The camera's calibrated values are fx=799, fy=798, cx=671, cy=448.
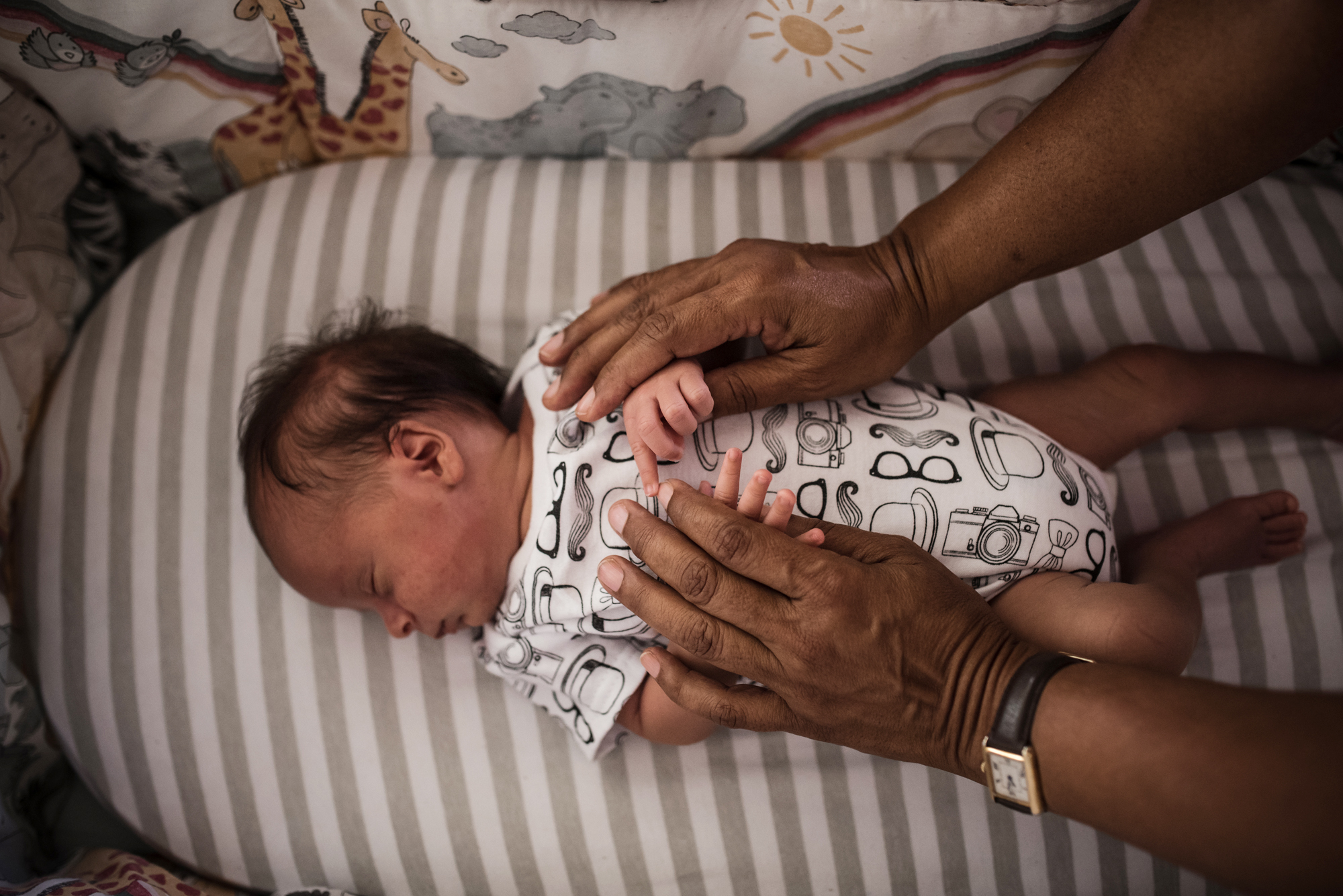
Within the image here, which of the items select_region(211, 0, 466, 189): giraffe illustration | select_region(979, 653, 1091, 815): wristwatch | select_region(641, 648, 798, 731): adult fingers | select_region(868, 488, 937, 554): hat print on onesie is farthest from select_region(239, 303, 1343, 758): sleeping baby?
select_region(211, 0, 466, 189): giraffe illustration

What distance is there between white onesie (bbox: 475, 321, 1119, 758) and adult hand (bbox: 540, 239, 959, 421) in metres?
0.06

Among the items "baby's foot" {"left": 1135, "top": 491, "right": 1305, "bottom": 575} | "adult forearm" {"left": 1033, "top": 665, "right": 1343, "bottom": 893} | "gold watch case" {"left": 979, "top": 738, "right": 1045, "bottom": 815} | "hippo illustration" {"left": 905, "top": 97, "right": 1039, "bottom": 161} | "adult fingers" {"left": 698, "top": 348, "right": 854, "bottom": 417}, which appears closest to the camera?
"adult forearm" {"left": 1033, "top": 665, "right": 1343, "bottom": 893}

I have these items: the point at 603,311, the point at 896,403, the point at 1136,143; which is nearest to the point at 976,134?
the point at 1136,143

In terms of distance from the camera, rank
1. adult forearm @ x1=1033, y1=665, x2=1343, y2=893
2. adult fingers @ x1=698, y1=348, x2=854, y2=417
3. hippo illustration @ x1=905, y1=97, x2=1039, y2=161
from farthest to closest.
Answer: hippo illustration @ x1=905, y1=97, x2=1039, y2=161
adult fingers @ x1=698, y1=348, x2=854, y2=417
adult forearm @ x1=1033, y1=665, x2=1343, y2=893

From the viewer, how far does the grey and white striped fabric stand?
1.33 meters

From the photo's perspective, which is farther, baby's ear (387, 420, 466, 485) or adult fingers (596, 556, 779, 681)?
baby's ear (387, 420, 466, 485)

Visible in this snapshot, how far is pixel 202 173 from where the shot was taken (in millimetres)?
1623

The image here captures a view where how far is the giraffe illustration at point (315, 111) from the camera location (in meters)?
1.37

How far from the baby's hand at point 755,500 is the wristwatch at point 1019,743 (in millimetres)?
275

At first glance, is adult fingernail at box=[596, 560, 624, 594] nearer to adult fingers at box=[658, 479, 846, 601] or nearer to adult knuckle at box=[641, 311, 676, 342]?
adult fingers at box=[658, 479, 846, 601]

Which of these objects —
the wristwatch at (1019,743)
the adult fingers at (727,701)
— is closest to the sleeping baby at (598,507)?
the adult fingers at (727,701)

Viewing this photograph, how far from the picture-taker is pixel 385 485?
1178 millimetres

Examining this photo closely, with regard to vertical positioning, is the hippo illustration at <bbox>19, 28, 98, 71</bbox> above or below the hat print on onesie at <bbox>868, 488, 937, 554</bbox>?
above

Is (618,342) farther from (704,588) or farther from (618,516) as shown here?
(704,588)
